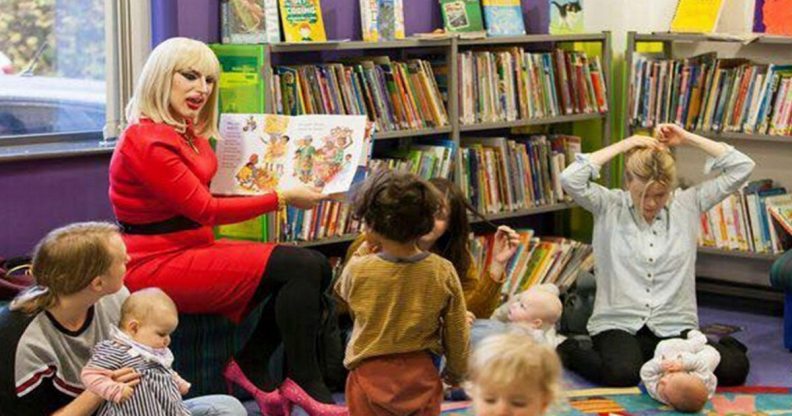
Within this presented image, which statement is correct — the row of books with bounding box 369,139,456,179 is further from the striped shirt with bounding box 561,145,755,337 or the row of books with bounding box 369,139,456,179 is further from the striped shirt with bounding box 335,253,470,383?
the striped shirt with bounding box 335,253,470,383

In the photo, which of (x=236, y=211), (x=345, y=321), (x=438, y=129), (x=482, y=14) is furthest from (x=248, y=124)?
(x=482, y=14)

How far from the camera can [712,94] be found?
5547 millimetres

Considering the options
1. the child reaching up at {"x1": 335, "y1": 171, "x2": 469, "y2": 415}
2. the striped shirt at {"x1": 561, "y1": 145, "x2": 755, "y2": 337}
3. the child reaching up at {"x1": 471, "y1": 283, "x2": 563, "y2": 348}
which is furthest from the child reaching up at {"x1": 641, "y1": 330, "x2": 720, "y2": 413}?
the child reaching up at {"x1": 335, "y1": 171, "x2": 469, "y2": 415}

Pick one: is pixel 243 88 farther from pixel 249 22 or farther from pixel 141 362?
pixel 141 362

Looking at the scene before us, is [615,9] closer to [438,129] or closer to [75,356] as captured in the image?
[438,129]

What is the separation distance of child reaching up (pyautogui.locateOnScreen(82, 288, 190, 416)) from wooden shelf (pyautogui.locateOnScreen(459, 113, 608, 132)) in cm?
232

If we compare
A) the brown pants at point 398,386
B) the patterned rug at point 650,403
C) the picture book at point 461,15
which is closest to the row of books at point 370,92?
the picture book at point 461,15

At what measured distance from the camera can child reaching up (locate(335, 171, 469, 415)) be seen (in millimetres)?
3076

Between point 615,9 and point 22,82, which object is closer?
point 22,82

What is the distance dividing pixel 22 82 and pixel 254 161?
2.89ft

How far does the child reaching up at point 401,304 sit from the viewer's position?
10.1ft

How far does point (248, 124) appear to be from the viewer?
4.21 m

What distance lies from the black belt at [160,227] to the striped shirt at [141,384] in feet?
2.57

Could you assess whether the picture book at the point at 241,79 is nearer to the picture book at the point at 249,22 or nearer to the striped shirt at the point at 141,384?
the picture book at the point at 249,22
